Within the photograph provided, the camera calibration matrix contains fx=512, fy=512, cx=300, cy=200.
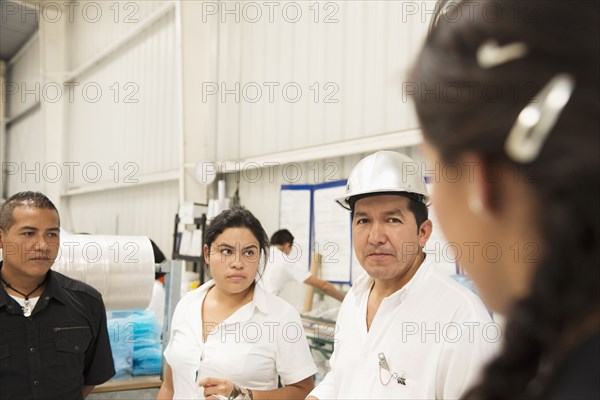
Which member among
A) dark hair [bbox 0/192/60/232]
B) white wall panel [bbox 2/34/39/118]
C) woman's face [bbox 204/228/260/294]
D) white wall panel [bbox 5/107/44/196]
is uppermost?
white wall panel [bbox 2/34/39/118]

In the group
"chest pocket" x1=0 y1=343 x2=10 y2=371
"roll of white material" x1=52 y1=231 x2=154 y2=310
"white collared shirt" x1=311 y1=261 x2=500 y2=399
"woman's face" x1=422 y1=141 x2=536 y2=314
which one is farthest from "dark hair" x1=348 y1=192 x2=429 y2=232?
"chest pocket" x1=0 y1=343 x2=10 y2=371

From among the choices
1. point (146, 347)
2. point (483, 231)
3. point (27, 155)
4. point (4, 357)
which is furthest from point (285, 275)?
point (27, 155)

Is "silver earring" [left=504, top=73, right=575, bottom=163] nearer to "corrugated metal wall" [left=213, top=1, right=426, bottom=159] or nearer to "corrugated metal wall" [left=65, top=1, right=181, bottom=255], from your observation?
"corrugated metal wall" [left=213, top=1, right=426, bottom=159]

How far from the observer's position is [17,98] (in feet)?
38.7

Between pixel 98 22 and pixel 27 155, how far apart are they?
4.30 metres

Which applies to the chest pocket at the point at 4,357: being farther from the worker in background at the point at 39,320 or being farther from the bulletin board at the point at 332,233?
the bulletin board at the point at 332,233

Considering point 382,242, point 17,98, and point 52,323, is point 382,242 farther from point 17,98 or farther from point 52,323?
point 17,98

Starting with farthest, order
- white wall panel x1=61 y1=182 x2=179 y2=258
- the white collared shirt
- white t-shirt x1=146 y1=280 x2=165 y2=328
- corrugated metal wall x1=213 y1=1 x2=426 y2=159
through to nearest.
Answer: white wall panel x1=61 y1=182 x2=179 y2=258
corrugated metal wall x1=213 y1=1 x2=426 y2=159
white t-shirt x1=146 y1=280 x2=165 y2=328
the white collared shirt

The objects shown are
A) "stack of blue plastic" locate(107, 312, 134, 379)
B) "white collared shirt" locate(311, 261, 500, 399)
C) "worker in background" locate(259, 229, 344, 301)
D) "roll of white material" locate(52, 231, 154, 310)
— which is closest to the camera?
"white collared shirt" locate(311, 261, 500, 399)

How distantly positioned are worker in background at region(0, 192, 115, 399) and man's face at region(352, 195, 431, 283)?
1.23m

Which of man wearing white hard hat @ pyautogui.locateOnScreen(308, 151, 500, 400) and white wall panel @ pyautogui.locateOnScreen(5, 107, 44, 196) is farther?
white wall panel @ pyautogui.locateOnScreen(5, 107, 44, 196)

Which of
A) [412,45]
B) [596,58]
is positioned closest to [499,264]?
[596,58]

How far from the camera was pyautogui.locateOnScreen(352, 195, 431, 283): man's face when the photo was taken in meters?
1.57

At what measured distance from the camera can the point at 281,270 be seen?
3953mm
